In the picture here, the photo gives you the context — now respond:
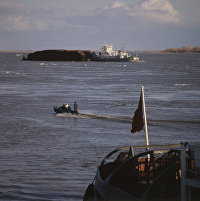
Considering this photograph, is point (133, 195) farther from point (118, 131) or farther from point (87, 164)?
point (118, 131)

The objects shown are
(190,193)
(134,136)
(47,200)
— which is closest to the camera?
(190,193)

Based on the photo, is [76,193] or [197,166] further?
[76,193]

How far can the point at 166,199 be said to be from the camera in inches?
528

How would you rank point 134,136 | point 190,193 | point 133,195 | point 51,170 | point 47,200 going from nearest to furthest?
point 190,193 < point 133,195 < point 47,200 < point 51,170 < point 134,136

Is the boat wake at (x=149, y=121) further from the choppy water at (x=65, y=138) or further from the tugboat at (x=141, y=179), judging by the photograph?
the tugboat at (x=141, y=179)

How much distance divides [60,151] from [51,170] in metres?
4.07

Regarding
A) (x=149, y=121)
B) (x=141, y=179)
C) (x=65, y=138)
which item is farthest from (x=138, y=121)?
(x=149, y=121)

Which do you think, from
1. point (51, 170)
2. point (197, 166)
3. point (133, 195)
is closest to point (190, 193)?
point (197, 166)

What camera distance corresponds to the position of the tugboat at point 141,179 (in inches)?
512

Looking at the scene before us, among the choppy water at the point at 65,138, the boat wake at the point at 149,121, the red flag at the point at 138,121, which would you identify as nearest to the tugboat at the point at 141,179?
the red flag at the point at 138,121

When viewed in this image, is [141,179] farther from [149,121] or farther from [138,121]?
[149,121]

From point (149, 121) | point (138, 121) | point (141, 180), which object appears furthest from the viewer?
point (149, 121)

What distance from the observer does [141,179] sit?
600 inches

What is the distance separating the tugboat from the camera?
1302 cm
